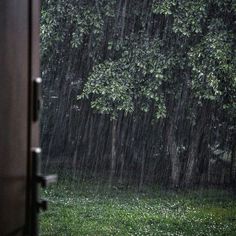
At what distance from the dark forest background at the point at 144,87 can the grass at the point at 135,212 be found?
161 centimetres

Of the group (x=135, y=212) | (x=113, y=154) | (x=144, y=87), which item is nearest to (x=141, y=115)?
(x=113, y=154)

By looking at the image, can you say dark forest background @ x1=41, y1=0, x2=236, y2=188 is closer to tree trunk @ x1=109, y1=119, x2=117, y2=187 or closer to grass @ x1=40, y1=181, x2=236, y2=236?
tree trunk @ x1=109, y1=119, x2=117, y2=187

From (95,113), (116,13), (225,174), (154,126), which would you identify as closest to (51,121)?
(95,113)

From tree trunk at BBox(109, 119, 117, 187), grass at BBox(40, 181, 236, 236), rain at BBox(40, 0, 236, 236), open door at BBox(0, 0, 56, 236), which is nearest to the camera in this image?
open door at BBox(0, 0, 56, 236)

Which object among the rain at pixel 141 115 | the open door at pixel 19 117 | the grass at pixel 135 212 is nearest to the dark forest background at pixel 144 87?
the rain at pixel 141 115

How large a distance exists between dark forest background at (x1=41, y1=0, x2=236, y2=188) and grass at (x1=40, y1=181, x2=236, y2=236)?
1.61 m

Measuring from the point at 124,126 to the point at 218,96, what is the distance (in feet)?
13.9

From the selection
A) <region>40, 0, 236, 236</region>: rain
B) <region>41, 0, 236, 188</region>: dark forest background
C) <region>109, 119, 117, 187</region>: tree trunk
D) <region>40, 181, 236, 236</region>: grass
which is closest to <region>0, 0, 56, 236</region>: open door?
<region>40, 181, 236, 236</region>: grass

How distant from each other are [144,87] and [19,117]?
33.9 ft

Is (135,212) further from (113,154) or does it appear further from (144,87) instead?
(113,154)

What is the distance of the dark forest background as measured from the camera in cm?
1173

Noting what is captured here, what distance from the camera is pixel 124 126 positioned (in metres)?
15.1

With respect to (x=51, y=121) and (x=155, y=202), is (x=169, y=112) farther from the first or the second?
(x=51, y=121)

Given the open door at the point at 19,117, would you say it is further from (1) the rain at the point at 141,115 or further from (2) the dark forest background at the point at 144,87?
(2) the dark forest background at the point at 144,87
